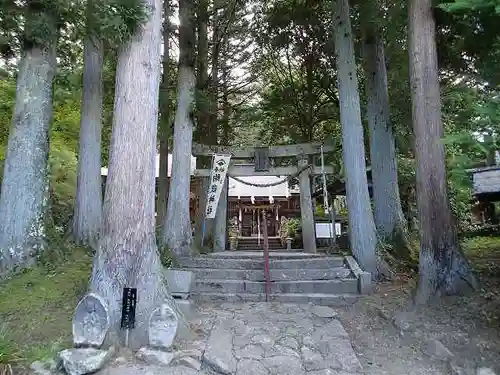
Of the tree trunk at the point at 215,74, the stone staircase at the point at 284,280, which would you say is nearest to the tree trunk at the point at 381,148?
the stone staircase at the point at 284,280

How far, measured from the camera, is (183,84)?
922 cm

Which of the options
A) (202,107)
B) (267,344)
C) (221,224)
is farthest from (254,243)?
(267,344)

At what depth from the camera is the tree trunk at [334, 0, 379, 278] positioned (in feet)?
25.2

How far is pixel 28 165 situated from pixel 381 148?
24.2 ft

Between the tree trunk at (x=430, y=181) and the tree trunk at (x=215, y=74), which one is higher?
the tree trunk at (x=215, y=74)

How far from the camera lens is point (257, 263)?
7879mm

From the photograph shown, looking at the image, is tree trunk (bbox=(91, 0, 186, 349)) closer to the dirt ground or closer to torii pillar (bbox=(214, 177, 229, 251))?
the dirt ground

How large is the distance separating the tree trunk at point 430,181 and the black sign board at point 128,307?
415 centimetres

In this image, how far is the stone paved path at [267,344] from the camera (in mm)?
4184

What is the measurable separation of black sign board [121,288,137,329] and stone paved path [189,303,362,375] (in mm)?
910

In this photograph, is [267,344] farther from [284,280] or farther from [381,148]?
[381,148]

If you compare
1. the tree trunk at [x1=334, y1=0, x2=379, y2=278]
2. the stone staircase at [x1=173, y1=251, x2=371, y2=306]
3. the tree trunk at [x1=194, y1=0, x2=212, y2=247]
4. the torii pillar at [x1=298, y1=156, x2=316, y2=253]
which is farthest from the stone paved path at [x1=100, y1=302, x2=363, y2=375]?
the tree trunk at [x1=194, y1=0, x2=212, y2=247]

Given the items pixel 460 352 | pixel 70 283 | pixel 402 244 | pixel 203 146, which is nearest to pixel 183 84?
pixel 203 146

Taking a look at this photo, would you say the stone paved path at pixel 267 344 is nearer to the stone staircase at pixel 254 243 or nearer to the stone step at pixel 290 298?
the stone step at pixel 290 298
